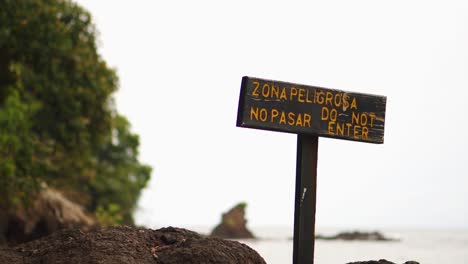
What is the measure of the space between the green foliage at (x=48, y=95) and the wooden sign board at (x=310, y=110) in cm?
1501

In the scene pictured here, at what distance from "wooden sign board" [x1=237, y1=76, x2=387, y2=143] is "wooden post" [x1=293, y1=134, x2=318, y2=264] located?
0.23 m

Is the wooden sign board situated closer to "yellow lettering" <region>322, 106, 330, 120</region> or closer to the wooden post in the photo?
"yellow lettering" <region>322, 106, 330, 120</region>

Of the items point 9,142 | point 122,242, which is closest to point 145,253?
point 122,242

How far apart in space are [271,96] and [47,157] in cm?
2149

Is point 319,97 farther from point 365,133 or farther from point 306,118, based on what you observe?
point 365,133

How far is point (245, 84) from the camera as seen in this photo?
9.85 m

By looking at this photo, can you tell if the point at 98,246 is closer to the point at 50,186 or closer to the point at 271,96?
the point at 271,96

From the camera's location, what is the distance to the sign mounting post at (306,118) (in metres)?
9.95

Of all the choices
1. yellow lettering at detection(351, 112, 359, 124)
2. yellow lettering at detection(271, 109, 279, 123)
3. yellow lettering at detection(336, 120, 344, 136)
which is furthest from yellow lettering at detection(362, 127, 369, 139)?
yellow lettering at detection(271, 109, 279, 123)

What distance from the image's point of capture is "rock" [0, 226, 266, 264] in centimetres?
801

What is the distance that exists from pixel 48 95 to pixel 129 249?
21347 mm

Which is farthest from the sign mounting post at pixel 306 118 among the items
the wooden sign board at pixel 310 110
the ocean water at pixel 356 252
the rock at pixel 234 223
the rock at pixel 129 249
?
the rock at pixel 234 223

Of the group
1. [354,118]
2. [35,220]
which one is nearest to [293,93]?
[354,118]

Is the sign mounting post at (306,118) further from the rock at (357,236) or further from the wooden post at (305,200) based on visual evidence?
the rock at (357,236)
